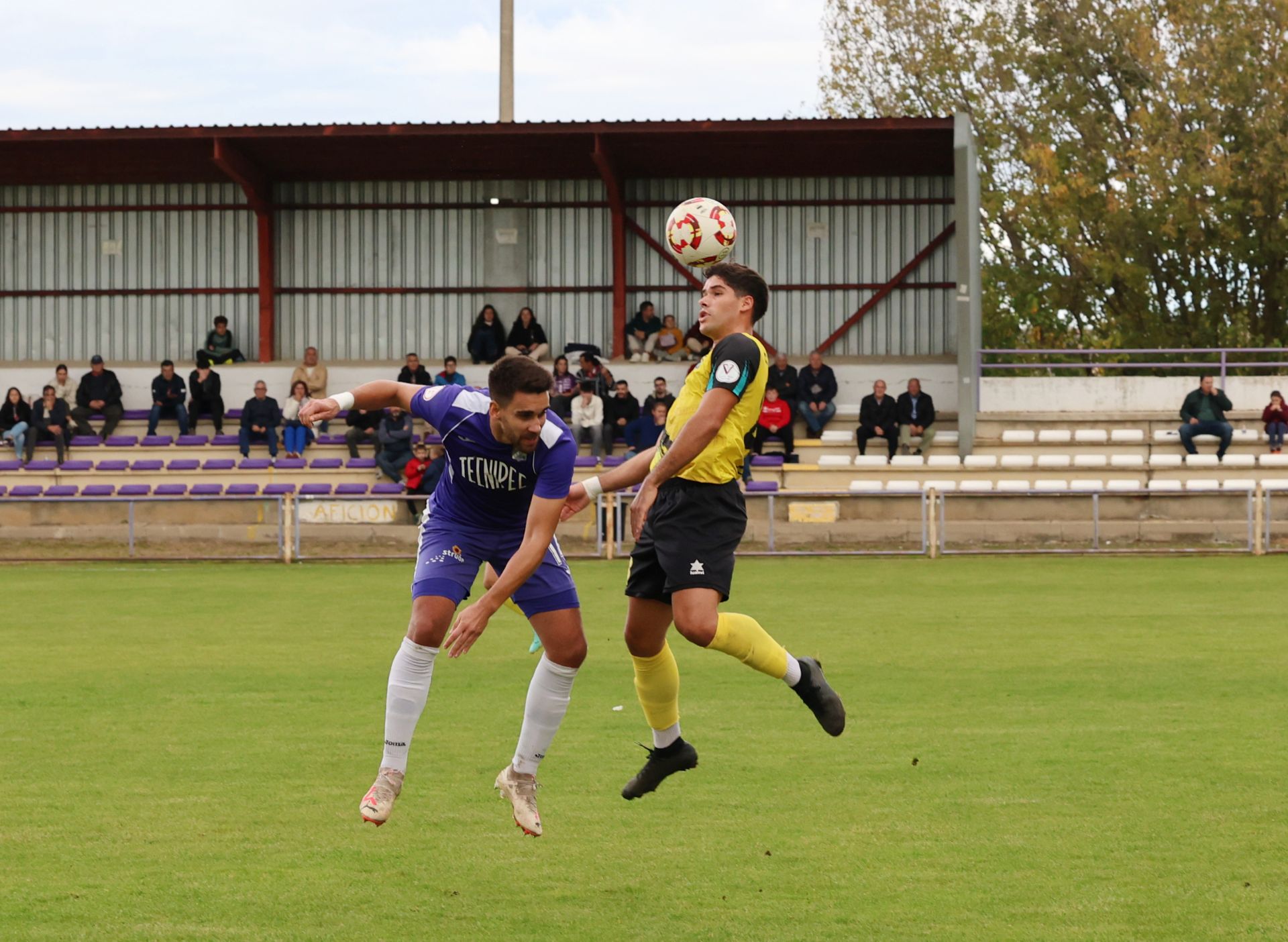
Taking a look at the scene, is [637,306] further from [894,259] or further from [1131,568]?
[1131,568]

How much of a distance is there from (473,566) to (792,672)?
1.46m

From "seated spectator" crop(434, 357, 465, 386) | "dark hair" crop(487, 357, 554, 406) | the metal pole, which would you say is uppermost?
the metal pole

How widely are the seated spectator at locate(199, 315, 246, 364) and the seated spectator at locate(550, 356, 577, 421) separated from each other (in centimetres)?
649

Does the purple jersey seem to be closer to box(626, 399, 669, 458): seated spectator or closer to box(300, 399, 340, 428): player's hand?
box(300, 399, 340, 428): player's hand

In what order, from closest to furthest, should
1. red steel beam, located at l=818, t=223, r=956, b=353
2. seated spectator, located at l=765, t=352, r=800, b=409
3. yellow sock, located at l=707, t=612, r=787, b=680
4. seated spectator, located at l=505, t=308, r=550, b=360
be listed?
1. yellow sock, located at l=707, t=612, r=787, b=680
2. seated spectator, located at l=765, t=352, r=800, b=409
3. seated spectator, located at l=505, t=308, r=550, b=360
4. red steel beam, located at l=818, t=223, r=956, b=353

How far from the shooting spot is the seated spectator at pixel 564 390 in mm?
23984

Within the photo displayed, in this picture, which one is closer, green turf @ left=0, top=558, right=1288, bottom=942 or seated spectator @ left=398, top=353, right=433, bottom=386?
green turf @ left=0, top=558, right=1288, bottom=942

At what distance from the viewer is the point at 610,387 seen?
81.5 feet

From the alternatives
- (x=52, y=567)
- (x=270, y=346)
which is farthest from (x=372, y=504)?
(x=270, y=346)

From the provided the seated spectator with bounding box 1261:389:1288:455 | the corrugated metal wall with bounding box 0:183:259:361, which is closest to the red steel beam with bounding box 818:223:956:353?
the seated spectator with bounding box 1261:389:1288:455

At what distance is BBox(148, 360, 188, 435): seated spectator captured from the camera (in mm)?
25234

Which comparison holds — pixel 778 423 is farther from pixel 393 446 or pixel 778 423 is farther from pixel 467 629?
pixel 467 629

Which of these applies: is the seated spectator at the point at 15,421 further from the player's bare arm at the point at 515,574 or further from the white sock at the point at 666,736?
the player's bare arm at the point at 515,574

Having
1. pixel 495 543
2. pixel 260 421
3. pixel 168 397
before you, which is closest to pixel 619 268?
pixel 260 421
